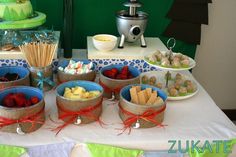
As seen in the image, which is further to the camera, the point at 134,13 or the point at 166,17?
the point at 166,17

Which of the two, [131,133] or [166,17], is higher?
[166,17]

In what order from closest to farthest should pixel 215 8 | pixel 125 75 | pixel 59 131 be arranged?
1. pixel 59 131
2. pixel 125 75
3. pixel 215 8

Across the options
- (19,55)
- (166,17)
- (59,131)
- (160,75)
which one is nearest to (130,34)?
(160,75)

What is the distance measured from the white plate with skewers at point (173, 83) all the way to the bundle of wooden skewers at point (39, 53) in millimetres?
345

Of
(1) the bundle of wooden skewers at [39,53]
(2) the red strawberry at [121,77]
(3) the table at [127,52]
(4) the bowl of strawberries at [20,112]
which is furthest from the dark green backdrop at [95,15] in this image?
(4) the bowl of strawberries at [20,112]

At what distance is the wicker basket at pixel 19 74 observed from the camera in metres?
0.91

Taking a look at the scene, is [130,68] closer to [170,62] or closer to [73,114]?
→ [170,62]

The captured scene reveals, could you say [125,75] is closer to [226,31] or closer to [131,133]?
[131,133]

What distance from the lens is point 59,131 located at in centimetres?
82

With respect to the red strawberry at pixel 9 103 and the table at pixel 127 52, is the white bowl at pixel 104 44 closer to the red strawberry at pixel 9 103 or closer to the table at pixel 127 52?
the table at pixel 127 52

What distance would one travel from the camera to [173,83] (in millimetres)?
1104

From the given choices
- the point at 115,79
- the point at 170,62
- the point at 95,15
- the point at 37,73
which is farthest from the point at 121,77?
the point at 95,15

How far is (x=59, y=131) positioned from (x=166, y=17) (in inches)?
34.3

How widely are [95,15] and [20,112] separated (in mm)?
760
